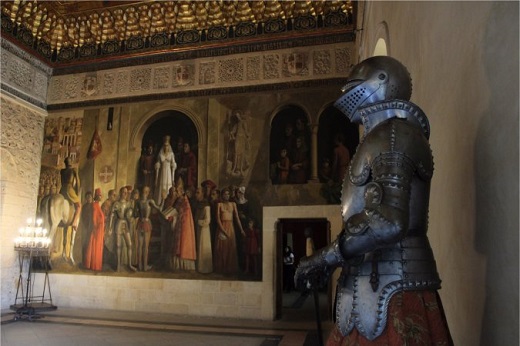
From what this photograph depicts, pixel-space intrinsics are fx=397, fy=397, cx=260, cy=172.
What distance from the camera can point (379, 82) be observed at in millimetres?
1524

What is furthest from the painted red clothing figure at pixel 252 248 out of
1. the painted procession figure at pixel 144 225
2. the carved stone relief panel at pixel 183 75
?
the carved stone relief panel at pixel 183 75

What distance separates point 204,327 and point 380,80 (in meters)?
5.91

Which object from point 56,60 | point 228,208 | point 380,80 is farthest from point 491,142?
point 56,60

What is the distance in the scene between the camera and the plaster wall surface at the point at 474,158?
1.20 metres

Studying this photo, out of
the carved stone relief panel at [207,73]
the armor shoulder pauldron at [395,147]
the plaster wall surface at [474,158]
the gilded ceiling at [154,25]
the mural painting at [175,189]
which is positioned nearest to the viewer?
the plaster wall surface at [474,158]

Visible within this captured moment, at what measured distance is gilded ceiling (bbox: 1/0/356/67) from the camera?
8.00 metres

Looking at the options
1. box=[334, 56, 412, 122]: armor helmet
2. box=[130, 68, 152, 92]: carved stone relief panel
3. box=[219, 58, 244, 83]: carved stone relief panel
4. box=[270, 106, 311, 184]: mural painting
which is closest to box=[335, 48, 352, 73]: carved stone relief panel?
box=[270, 106, 311, 184]: mural painting

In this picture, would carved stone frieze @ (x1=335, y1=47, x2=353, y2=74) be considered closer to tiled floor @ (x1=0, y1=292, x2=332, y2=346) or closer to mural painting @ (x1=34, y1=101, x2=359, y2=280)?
mural painting @ (x1=34, y1=101, x2=359, y2=280)

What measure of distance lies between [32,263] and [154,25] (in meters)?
5.81

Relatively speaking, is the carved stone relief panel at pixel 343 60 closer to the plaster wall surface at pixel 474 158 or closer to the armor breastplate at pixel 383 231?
the plaster wall surface at pixel 474 158

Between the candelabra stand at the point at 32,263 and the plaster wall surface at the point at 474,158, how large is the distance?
7492 mm

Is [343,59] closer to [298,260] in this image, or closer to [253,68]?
[253,68]

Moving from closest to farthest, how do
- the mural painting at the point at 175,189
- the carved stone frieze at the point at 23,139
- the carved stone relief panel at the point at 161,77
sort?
the mural painting at the point at 175,189 → the carved stone frieze at the point at 23,139 → the carved stone relief panel at the point at 161,77

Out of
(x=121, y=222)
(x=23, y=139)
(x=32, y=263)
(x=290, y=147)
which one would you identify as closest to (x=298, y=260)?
(x=290, y=147)
